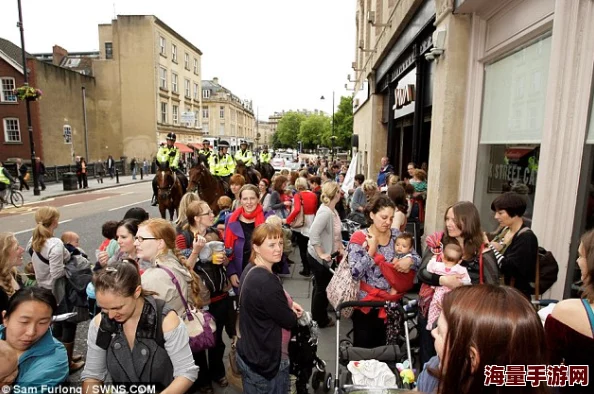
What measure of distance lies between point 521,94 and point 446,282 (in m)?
3.43

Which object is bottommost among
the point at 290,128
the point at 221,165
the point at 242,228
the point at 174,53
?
the point at 242,228

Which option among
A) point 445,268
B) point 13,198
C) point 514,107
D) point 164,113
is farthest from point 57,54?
point 445,268

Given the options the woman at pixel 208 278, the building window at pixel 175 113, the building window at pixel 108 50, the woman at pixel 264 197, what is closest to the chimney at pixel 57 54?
the building window at pixel 108 50

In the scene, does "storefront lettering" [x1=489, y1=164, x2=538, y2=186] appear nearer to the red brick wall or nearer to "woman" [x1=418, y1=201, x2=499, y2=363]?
"woman" [x1=418, y1=201, x2=499, y2=363]

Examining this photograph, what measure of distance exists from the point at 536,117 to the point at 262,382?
4422mm

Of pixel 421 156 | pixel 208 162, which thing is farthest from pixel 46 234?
pixel 208 162

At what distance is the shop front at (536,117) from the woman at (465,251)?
1515 mm

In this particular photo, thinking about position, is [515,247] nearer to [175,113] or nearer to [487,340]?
[487,340]

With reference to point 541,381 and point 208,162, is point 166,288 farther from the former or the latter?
point 208,162

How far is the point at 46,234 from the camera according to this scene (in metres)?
3.75

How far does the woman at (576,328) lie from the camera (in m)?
1.74

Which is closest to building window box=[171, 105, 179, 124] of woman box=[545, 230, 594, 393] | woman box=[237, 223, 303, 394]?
woman box=[237, 223, 303, 394]

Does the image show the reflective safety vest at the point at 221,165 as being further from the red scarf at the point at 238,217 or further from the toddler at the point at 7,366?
the toddler at the point at 7,366

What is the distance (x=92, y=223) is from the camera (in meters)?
11.9
